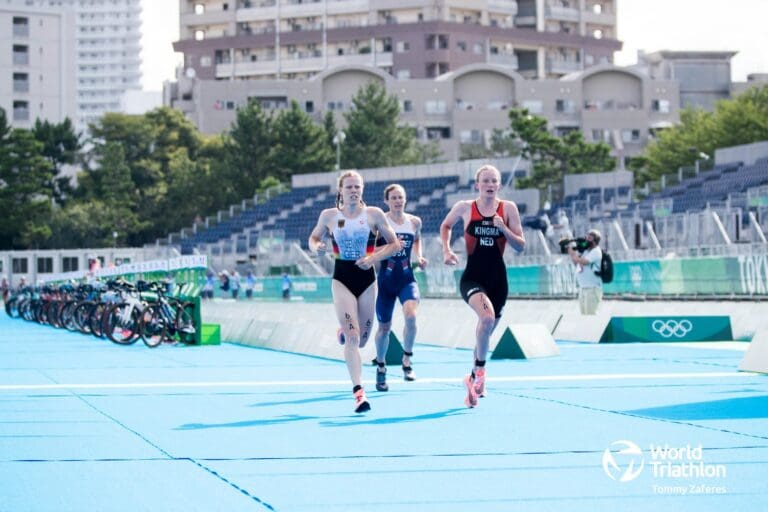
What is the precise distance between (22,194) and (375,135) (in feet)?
91.5

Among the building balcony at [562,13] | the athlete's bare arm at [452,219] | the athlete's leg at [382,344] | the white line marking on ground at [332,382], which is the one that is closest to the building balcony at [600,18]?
the building balcony at [562,13]

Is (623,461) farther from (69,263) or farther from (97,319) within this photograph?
(69,263)

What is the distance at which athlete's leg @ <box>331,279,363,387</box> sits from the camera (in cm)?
1254

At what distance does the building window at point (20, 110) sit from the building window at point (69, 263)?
117ft

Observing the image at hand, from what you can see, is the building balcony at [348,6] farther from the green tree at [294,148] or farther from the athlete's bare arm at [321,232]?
the athlete's bare arm at [321,232]

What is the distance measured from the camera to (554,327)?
1022 inches

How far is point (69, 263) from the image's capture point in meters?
95.2

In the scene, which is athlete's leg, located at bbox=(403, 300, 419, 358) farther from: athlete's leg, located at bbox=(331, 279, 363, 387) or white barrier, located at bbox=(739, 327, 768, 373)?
white barrier, located at bbox=(739, 327, 768, 373)

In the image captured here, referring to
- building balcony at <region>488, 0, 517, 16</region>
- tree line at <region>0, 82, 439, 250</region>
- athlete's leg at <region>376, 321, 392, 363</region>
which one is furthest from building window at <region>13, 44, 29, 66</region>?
athlete's leg at <region>376, 321, 392, 363</region>

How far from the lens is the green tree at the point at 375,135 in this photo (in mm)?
111500

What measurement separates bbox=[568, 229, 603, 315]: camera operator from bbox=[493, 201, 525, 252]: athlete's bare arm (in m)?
10.7

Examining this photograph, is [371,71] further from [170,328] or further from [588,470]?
[588,470]

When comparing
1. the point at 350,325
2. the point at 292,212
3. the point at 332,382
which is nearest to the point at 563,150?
the point at 292,212

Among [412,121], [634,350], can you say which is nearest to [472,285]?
[634,350]
